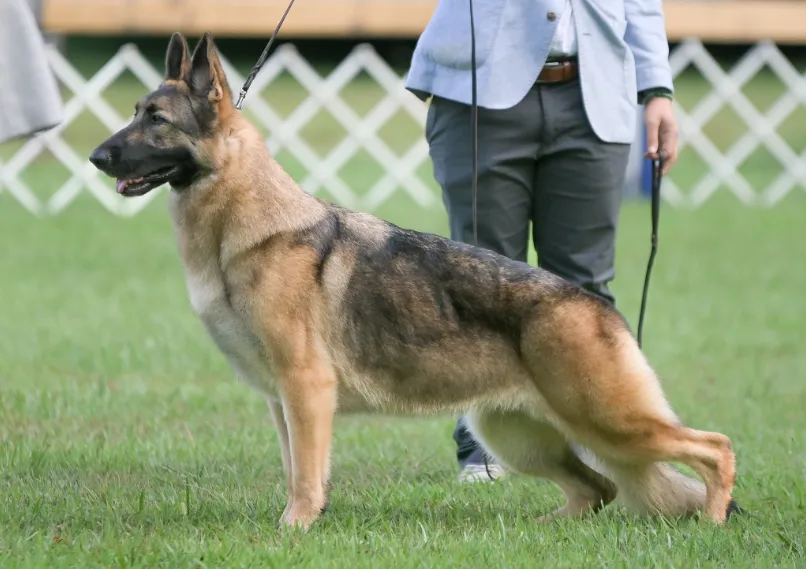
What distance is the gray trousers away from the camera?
15.1 ft

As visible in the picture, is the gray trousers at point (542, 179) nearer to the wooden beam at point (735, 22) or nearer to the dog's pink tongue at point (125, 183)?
the dog's pink tongue at point (125, 183)

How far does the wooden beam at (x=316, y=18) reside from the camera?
45.5 feet

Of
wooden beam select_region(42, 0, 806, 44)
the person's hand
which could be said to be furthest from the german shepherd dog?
wooden beam select_region(42, 0, 806, 44)

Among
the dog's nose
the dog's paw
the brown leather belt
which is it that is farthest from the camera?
the brown leather belt

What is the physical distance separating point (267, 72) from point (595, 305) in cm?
1059

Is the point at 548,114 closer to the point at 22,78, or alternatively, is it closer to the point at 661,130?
the point at 661,130

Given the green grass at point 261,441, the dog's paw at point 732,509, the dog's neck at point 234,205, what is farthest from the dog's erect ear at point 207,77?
the dog's paw at point 732,509

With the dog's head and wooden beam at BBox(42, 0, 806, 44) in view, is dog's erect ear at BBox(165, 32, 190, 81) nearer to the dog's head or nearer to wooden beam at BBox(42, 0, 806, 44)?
the dog's head

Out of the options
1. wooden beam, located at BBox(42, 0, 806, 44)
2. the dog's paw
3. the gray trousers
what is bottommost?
the dog's paw

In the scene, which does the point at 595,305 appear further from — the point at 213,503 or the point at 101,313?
the point at 101,313

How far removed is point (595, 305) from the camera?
403 cm

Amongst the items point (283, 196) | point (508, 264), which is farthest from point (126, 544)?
point (508, 264)

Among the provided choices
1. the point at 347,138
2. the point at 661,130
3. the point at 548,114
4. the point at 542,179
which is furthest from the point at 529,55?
the point at 347,138

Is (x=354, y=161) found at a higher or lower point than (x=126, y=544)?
lower
